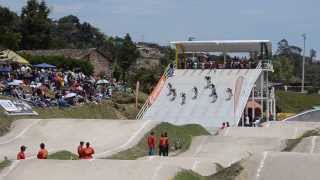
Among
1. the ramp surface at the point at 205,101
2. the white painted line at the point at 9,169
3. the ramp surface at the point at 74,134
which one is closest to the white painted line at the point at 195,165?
the white painted line at the point at 9,169

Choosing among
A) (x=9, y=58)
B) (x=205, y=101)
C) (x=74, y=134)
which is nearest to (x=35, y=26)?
(x=9, y=58)

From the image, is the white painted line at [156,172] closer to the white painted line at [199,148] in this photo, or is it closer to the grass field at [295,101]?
the white painted line at [199,148]

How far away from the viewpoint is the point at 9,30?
265 feet

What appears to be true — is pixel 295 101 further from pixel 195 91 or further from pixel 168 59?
pixel 195 91

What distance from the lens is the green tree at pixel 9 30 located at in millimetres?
75375

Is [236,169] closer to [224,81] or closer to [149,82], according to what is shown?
[224,81]

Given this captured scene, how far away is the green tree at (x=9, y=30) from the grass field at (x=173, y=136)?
39203 mm

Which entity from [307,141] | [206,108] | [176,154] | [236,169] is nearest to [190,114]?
[206,108]

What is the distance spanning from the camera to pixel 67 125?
37.9 meters

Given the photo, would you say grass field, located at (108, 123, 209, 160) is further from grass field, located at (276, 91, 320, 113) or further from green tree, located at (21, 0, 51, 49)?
green tree, located at (21, 0, 51, 49)

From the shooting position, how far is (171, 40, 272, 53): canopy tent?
57.5m

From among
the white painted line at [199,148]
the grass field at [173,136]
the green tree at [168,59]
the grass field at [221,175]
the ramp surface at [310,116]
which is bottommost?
the ramp surface at [310,116]

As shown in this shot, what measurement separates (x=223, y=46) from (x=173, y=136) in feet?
78.0

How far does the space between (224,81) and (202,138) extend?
53.5 ft
